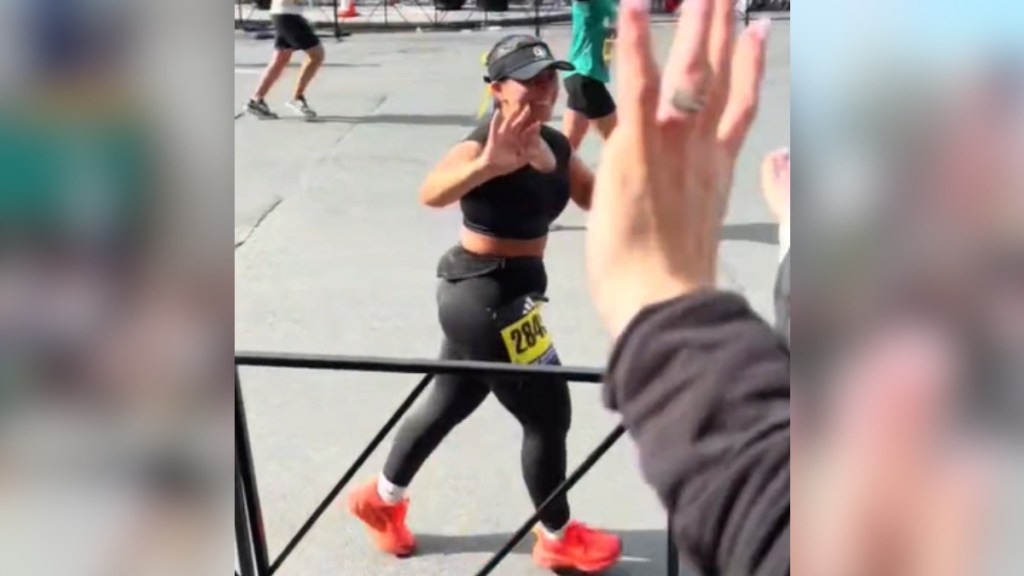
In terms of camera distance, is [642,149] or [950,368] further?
[642,149]

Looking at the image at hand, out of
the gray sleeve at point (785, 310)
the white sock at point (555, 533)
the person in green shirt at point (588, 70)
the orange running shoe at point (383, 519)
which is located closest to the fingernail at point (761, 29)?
the gray sleeve at point (785, 310)

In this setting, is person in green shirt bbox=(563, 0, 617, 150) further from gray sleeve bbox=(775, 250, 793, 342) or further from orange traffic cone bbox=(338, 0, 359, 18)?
orange traffic cone bbox=(338, 0, 359, 18)

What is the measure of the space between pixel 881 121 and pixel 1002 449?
20 cm

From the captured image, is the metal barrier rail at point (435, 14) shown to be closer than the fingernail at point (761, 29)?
No

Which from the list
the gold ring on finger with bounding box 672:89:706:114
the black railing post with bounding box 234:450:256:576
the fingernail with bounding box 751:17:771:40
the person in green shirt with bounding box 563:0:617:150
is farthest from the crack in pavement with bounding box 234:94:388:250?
the gold ring on finger with bounding box 672:89:706:114

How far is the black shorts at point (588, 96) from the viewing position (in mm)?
6730

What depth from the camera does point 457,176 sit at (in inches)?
136

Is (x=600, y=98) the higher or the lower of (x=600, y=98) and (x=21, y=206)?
the lower

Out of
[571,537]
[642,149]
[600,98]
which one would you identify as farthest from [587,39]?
[642,149]

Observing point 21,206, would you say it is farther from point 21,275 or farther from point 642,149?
point 642,149

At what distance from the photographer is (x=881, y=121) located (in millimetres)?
742

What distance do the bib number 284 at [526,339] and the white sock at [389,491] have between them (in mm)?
587

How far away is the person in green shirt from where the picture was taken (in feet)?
22.2

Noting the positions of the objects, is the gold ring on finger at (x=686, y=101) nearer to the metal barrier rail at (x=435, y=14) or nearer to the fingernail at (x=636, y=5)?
the fingernail at (x=636, y=5)
